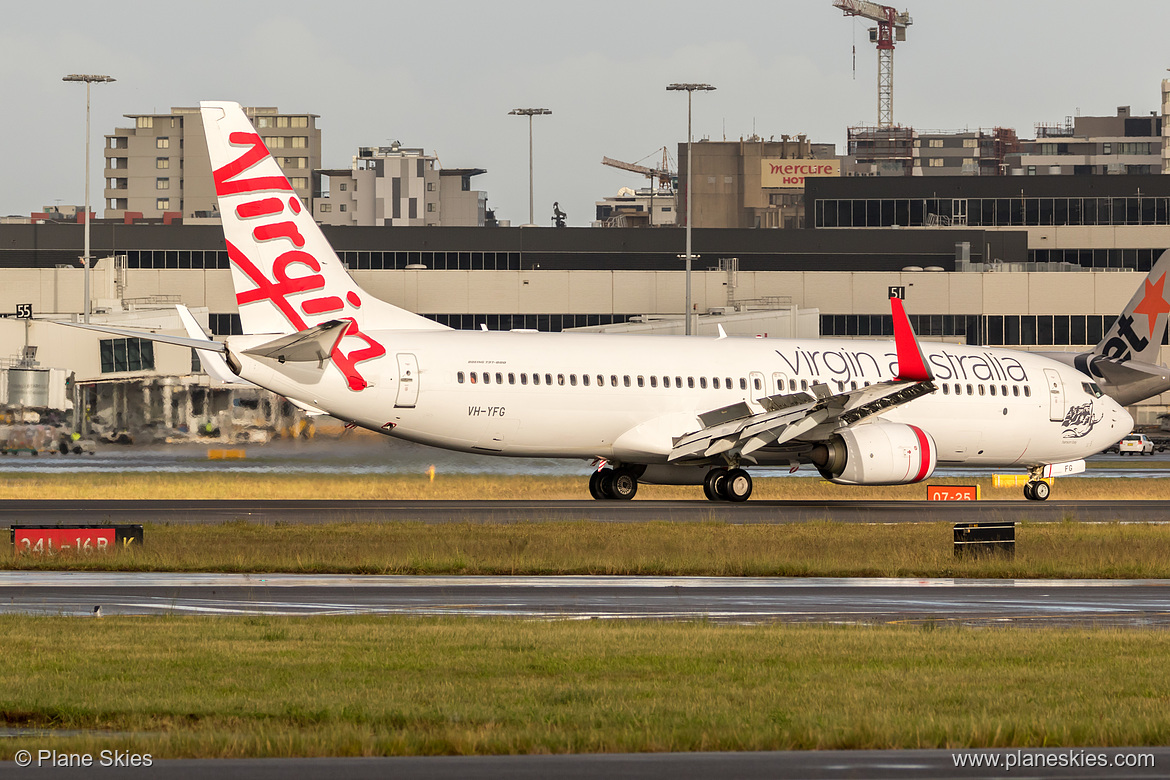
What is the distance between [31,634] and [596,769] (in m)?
7.55

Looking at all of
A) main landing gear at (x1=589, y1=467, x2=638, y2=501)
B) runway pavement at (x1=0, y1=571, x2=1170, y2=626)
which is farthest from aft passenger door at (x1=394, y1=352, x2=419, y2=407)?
runway pavement at (x1=0, y1=571, x2=1170, y2=626)

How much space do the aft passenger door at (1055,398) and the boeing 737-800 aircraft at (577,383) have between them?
48.3 inches

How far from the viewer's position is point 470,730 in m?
10.5

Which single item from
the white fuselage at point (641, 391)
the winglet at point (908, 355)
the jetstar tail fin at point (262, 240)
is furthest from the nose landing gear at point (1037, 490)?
the jetstar tail fin at point (262, 240)

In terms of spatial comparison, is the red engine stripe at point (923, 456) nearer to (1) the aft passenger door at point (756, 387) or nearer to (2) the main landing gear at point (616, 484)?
(1) the aft passenger door at point (756, 387)

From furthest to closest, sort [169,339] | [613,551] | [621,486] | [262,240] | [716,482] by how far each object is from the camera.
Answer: [621,486], [716,482], [262,240], [169,339], [613,551]

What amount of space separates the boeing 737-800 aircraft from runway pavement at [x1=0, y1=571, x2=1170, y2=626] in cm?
1228

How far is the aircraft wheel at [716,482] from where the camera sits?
36.8 metres

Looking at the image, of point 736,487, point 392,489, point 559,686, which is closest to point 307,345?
point 392,489

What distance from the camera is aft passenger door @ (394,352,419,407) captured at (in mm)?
33906

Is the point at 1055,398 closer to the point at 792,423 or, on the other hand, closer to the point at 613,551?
the point at 792,423

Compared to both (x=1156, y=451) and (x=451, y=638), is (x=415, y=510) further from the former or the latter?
(x=1156, y=451)

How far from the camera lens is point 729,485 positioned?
36.6 meters

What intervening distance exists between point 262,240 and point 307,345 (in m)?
2.75
